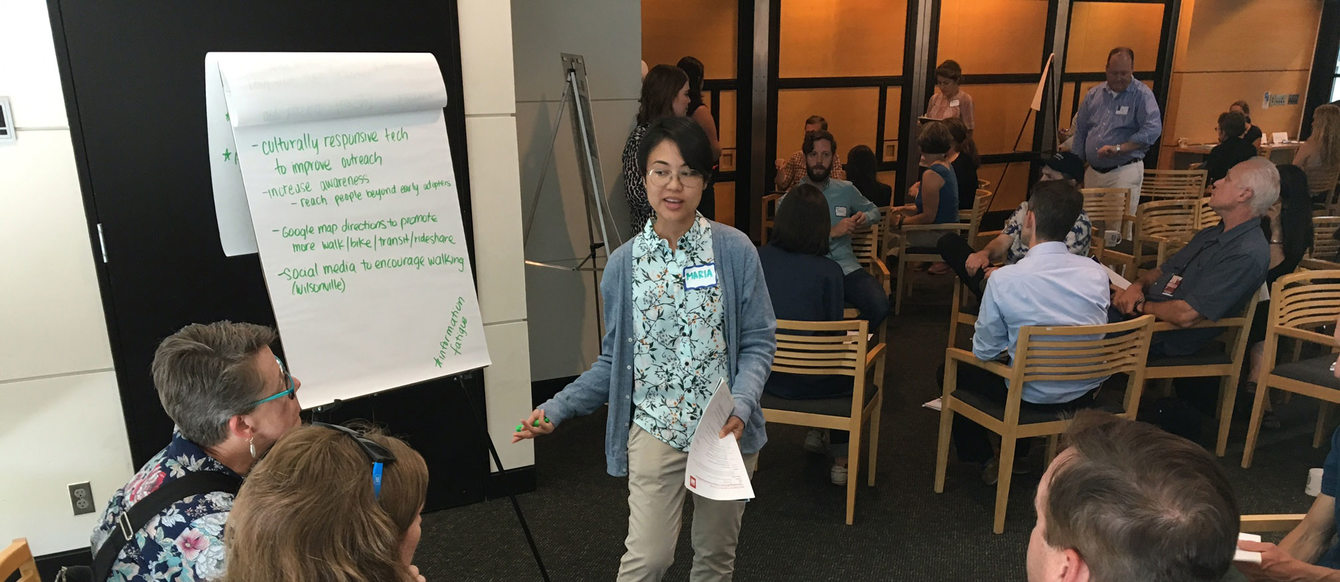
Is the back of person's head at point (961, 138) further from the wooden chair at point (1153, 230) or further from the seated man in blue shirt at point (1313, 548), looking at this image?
the seated man in blue shirt at point (1313, 548)

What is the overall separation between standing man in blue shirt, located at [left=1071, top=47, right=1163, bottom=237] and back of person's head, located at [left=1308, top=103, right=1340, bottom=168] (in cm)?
116

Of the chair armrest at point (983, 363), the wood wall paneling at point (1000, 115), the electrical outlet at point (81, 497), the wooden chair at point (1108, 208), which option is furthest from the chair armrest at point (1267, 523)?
the wood wall paneling at point (1000, 115)

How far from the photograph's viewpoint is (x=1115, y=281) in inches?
145

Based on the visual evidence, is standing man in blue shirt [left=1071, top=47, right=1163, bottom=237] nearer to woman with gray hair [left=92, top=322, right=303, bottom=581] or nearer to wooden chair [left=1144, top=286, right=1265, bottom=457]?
wooden chair [left=1144, top=286, right=1265, bottom=457]

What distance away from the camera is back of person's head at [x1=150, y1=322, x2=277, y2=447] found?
1599 mm

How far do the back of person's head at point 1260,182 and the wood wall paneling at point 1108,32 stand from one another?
5572 mm

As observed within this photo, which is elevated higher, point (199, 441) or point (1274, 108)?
point (1274, 108)

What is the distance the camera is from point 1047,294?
2.92 meters

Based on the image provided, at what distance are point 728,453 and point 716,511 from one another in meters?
0.29

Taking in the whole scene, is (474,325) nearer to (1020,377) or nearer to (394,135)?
(394,135)

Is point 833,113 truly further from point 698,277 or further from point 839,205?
point 698,277

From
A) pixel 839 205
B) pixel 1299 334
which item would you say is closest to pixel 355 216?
pixel 839 205

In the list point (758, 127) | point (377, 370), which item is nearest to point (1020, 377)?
point (377, 370)

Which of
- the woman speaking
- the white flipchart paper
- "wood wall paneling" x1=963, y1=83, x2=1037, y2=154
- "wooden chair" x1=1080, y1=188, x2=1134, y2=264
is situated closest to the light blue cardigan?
the woman speaking
